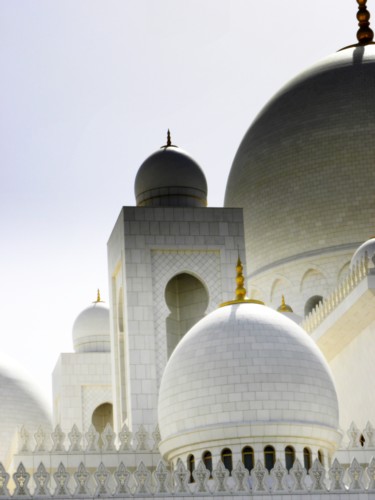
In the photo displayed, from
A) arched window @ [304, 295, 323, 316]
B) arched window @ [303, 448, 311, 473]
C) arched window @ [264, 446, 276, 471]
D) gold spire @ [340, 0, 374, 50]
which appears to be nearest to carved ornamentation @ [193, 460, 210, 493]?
arched window @ [264, 446, 276, 471]

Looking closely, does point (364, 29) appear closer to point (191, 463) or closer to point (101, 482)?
point (191, 463)

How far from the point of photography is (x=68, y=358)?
35406 millimetres

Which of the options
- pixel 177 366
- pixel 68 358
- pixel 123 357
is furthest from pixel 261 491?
pixel 68 358

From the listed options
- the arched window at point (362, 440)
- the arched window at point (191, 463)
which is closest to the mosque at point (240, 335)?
the arched window at point (191, 463)

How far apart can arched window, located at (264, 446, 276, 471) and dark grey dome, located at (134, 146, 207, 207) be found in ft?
26.3

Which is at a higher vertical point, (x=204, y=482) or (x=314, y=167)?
(x=314, y=167)

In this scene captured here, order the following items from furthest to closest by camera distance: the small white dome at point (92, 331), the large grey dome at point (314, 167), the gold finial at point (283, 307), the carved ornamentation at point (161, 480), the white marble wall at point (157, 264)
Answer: the small white dome at point (92, 331) → the large grey dome at point (314, 167) → the gold finial at point (283, 307) → the white marble wall at point (157, 264) → the carved ornamentation at point (161, 480)

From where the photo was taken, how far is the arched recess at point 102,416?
35.9 m

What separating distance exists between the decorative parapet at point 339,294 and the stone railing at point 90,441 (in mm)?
4946

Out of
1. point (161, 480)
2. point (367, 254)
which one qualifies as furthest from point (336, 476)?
point (367, 254)

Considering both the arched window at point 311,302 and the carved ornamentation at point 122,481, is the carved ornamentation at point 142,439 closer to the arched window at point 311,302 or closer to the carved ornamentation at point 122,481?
the carved ornamentation at point 122,481

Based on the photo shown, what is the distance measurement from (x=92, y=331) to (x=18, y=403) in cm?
272

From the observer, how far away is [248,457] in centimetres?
2112

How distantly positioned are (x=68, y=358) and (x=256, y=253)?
19.3 ft
